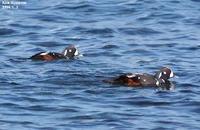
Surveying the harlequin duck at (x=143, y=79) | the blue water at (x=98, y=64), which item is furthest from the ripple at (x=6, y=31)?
the harlequin duck at (x=143, y=79)

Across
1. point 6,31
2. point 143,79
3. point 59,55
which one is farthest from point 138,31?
point 143,79

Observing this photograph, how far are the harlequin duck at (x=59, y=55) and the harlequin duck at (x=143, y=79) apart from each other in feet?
7.36

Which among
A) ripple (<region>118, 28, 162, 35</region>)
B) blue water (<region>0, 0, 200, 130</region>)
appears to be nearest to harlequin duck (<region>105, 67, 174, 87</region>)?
blue water (<region>0, 0, 200, 130</region>)

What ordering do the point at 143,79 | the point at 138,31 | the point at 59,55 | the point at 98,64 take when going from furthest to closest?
the point at 138,31, the point at 59,55, the point at 98,64, the point at 143,79

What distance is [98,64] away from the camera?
17.9m

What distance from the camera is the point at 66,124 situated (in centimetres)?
1338

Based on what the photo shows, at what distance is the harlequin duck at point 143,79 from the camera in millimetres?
15781

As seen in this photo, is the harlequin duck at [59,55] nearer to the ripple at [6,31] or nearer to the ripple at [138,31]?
the ripple at [138,31]

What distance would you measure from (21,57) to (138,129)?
582cm

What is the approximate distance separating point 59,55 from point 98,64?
86 cm

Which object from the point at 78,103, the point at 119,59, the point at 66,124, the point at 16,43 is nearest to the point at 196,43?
the point at 119,59

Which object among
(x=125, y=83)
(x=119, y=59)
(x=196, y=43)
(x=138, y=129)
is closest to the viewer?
(x=138, y=129)

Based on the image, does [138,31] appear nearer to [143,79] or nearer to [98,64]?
[98,64]

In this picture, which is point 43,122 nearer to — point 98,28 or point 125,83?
point 125,83
